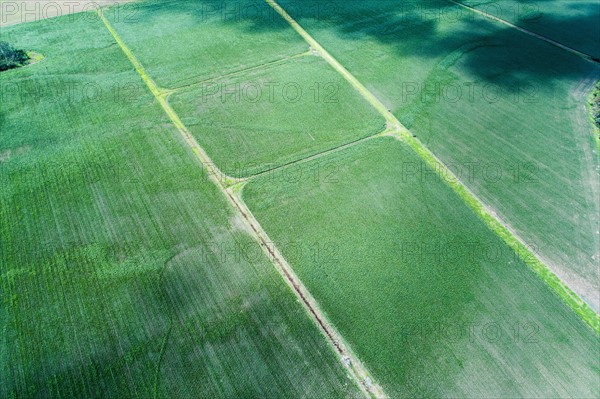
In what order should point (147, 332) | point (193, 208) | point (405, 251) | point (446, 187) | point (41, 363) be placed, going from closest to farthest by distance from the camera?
point (41, 363), point (147, 332), point (405, 251), point (193, 208), point (446, 187)

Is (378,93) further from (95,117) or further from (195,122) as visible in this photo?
(95,117)

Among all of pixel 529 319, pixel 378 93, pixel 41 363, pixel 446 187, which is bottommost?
pixel 41 363

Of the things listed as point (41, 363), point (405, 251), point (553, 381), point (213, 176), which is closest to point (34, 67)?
point (213, 176)

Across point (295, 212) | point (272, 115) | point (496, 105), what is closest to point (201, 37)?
point (272, 115)

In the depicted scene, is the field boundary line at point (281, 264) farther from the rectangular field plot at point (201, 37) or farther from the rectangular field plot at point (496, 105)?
the rectangular field plot at point (496, 105)

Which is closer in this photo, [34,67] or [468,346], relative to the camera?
[468,346]

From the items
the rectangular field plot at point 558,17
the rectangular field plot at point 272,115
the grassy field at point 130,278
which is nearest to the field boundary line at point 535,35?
the rectangular field plot at point 558,17

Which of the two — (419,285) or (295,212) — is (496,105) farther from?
(295,212)

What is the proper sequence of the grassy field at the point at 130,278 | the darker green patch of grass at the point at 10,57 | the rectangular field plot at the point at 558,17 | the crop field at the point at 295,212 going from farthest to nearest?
the rectangular field plot at the point at 558,17
the darker green patch of grass at the point at 10,57
the crop field at the point at 295,212
the grassy field at the point at 130,278
